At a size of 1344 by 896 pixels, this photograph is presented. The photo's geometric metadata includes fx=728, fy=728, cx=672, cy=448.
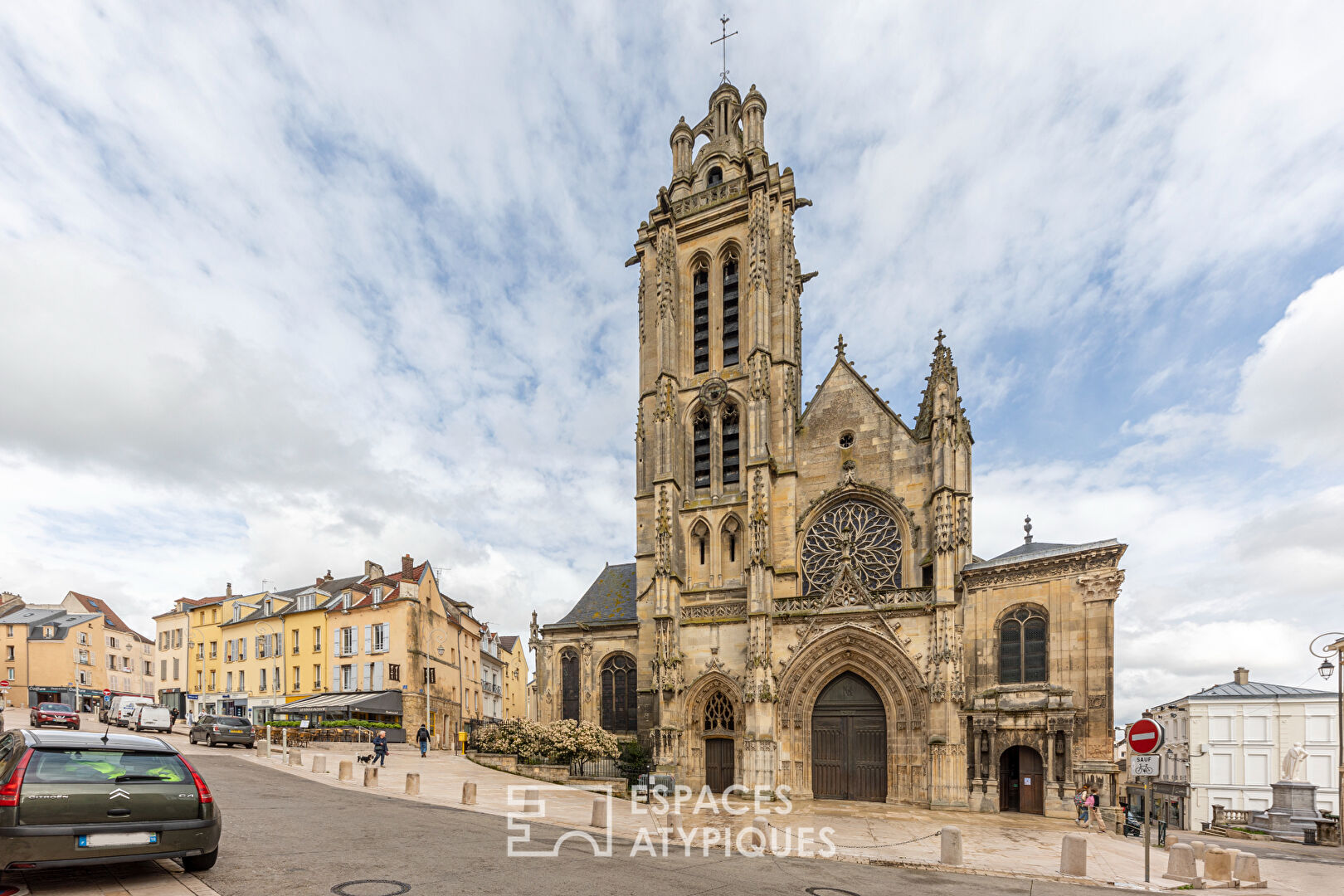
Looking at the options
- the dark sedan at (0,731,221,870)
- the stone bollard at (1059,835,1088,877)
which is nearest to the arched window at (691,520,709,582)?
the stone bollard at (1059,835,1088,877)

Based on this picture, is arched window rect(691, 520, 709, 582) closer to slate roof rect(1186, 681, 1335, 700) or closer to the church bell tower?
the church bell tower

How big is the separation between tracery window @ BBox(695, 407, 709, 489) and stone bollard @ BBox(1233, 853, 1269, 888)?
19.7m

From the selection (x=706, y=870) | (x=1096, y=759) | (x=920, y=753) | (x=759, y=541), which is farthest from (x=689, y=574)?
(x=706, y=870)

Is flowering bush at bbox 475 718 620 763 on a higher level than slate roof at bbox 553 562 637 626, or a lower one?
lower

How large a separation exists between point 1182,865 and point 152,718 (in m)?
33.6

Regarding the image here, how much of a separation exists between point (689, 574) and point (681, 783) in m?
7.22

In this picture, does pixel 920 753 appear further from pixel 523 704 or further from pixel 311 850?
pixel 523 704

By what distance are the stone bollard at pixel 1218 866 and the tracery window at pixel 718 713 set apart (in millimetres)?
15812

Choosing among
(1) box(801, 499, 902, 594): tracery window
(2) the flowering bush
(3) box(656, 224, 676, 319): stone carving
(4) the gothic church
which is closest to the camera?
(4) the gothic church

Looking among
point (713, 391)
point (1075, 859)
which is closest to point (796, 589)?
point (713, 391)

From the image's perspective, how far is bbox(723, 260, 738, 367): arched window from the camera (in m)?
29.5

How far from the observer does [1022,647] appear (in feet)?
71.2

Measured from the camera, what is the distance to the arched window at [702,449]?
28.9 m

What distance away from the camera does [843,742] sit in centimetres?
2356
